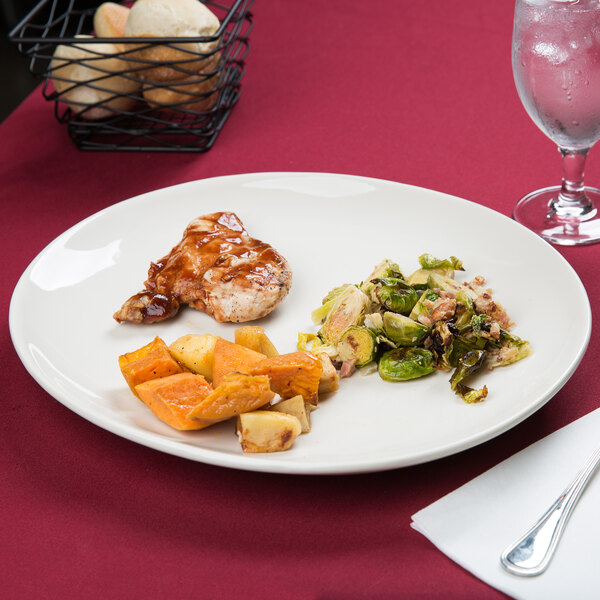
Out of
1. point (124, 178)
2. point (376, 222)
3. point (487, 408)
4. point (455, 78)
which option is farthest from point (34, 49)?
point (487, 408)

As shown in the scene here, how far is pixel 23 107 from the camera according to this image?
→ 319 cm

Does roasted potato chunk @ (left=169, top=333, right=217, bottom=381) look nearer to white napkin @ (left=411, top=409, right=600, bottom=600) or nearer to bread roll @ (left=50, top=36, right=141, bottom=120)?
white napkin @ (left=411, top=409, right=600, bottom=600)

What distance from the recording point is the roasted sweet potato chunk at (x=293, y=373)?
1.44 metres

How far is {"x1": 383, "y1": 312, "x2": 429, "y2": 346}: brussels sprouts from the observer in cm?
160

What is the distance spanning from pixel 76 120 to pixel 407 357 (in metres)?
1.77

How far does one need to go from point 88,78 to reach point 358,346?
1564mm

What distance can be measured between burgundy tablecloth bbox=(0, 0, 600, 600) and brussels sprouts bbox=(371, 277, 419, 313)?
0.36 metres

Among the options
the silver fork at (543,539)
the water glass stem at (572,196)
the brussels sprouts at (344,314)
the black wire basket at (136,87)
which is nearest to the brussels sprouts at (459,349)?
the brussels sprouts at (344,314)

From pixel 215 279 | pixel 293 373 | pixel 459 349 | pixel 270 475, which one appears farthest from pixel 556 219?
pixel 270 475

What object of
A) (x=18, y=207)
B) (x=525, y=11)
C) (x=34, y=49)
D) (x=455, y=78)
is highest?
(x=525, y=11)

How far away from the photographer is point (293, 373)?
1.44 m

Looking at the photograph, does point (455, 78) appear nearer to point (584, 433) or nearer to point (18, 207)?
point (18, 207)

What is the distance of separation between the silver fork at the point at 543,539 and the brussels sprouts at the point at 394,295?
0.53m

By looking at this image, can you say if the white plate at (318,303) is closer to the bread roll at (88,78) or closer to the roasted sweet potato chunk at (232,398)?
the roasted sweet potato chunk at (232,398)
